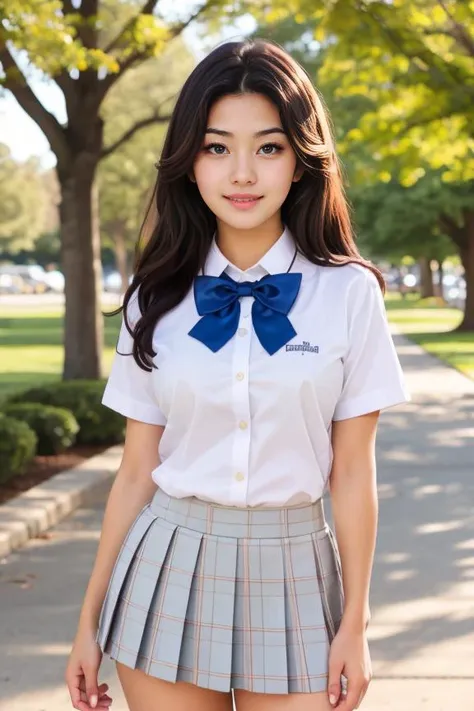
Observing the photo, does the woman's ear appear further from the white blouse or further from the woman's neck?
the white blouse

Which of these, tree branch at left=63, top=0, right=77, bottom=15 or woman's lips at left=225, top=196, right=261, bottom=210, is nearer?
woman's lips at left=225, top=196, right=261, bottom=210

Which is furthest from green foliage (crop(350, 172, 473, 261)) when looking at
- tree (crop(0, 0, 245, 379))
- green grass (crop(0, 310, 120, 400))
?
tree (crop(0, 0, 245, 379))

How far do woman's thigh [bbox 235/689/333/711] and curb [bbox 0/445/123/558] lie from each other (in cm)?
480

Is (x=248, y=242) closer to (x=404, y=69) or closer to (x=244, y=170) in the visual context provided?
(x=244, y=170)

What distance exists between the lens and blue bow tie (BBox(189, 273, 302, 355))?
2377 millimetres

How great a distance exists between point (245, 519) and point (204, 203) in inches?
27.8

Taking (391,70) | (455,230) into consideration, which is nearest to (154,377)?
(391,70)

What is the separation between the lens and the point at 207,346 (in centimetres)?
242

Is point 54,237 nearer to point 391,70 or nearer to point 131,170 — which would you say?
point 131,170

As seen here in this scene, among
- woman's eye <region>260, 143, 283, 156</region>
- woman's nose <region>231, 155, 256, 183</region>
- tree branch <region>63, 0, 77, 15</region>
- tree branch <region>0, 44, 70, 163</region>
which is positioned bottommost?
woman's nose <region>231, 155, 256, 183</region>

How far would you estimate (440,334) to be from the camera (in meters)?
31.8

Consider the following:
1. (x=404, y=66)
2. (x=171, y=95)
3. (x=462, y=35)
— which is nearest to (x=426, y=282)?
(x=171, y=95)

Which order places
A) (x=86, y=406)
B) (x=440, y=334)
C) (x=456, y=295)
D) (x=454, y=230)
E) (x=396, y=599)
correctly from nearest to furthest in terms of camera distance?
(x=396, y=599)
(x=86, y=406)
(x=440, y=334)
(x=454, y=230)
(x=456, y=295)

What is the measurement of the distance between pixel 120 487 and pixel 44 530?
532 centimetres
